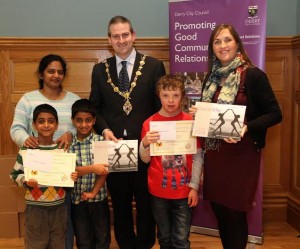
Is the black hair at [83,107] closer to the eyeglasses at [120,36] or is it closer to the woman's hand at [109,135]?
the woman's hand at [109,135]

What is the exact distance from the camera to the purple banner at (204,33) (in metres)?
3.00

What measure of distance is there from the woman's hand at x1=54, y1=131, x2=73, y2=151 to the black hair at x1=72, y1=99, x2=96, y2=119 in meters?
0.13

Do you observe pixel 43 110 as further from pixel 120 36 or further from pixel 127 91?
pixel 120 36

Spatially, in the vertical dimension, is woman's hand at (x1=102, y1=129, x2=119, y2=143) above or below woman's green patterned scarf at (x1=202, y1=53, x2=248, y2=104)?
below

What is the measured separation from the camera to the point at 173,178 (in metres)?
2.22

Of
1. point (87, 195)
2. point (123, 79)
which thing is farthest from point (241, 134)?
point (87, 195)

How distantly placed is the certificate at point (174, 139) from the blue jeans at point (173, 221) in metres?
0.31

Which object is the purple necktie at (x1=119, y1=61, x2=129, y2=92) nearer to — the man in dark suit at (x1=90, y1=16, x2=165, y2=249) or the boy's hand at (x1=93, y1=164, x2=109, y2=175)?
the man in dark suit at (x1=90, y1=16, x2=165, y2=249)

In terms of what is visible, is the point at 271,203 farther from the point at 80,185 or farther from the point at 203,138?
the point at 80,185

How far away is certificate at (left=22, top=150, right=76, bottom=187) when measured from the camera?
2.21m

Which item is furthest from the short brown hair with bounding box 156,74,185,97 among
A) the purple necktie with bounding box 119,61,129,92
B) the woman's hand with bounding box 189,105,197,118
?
the purple necktie with bounding box 119,61,129,92

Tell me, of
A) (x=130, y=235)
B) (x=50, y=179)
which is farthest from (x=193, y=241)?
(x=50, y=179)

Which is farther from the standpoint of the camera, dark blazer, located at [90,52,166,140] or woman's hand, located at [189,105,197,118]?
dark blazer, located at [90,52,166,140]

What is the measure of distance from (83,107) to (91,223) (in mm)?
819
